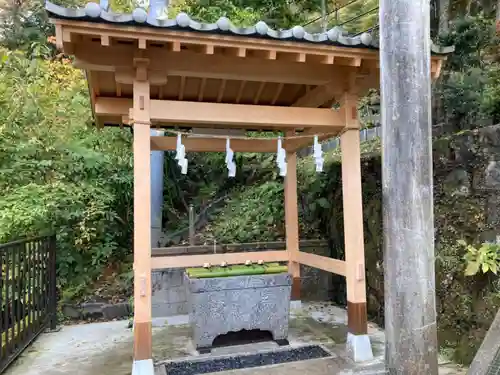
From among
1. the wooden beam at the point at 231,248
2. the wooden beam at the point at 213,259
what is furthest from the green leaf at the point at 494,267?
the wooden beam at the point at 231,248

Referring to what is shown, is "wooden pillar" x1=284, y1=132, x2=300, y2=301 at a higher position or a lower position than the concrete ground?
higher

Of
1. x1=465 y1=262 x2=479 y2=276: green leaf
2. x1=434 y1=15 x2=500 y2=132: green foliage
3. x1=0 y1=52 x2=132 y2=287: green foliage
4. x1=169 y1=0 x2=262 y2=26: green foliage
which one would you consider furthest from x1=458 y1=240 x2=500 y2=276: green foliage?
x1=169 y1=0 x2=262 y2=26: green foliage

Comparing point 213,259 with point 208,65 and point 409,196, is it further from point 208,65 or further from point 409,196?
point 409,196

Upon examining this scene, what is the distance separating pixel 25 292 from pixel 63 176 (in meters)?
2.20

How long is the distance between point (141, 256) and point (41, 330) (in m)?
2.35

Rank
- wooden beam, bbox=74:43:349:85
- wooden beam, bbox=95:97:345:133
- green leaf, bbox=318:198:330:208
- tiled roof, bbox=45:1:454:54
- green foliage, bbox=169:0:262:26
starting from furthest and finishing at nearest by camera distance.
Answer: green foliage, bbox=169:0:262:26 → green leaf, bbox=318:198:330:208 → wooden beam, bbox=95:97:345:133 → wooden beam, bbox=74:43:349:85 → tiled roof, bbox=45:1:454:54

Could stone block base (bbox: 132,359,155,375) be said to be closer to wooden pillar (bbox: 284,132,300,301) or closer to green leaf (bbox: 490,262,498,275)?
wooden pillar (bbox: 284,132,300,301)

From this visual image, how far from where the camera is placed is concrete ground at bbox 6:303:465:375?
3533mm

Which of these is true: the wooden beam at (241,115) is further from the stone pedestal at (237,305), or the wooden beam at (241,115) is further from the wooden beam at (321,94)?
the stone pedestal at (237,305)

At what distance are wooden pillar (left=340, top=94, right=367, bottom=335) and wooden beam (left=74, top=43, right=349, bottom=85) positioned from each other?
0.43m

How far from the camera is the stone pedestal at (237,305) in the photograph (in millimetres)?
3961

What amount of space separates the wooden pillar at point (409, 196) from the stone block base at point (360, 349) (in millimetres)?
1566

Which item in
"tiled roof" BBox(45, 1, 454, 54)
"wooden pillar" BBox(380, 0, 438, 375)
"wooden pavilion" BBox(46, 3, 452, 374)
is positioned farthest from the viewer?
"wooden pavilion" BBox(46, 3, 452, 374)

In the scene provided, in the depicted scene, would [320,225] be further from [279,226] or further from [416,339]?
[416,339]
